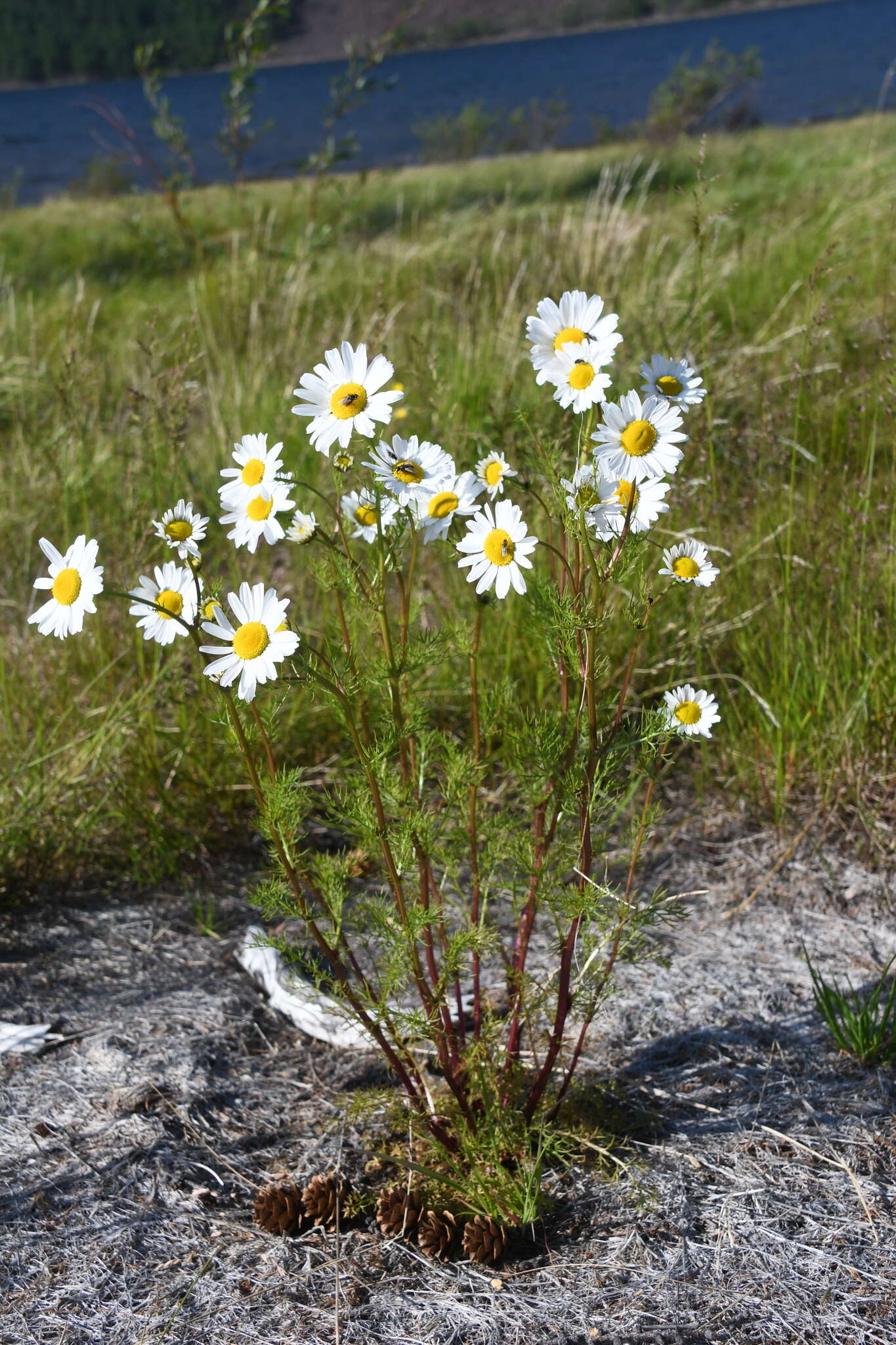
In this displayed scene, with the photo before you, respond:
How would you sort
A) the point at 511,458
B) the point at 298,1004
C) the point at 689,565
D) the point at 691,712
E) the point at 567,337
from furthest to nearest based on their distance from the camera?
the point at 511,458 → the point at 298,1004 → the point at 691,712 → the point at 689,565 → the point at 567,337

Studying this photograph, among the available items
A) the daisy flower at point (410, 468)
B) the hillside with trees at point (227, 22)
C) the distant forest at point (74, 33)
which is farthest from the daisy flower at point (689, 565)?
the distant forest at point (74, 33)

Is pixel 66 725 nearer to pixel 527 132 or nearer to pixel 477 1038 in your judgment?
pixel 477 1038

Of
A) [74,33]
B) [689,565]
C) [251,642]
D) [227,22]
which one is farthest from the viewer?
[74,33]

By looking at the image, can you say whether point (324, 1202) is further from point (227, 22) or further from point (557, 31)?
point (557, 31)

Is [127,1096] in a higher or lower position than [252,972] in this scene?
lower

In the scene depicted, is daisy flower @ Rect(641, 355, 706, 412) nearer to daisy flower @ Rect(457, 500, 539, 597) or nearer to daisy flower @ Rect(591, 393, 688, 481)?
daisy flower @ Rect(591, 393, 688, 481)

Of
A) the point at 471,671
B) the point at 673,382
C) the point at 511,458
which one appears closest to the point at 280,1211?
the point at 471,671

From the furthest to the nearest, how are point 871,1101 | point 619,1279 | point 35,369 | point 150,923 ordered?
point 35,369 < point 150,923 < point 871,1101 < point 619,1279

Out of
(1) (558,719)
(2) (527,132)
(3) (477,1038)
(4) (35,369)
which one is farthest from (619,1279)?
(2) (527,132)
